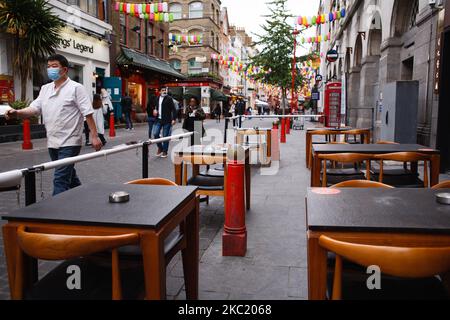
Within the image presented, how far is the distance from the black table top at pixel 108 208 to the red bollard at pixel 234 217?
1194 millimetres

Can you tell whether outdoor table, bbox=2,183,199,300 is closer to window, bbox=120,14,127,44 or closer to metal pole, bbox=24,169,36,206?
metal pole, bbox=24,169,36,206

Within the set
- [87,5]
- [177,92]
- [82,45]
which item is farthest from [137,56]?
[177,92]

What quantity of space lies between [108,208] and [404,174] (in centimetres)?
452

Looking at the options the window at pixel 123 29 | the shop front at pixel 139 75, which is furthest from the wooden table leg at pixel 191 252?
the window at pixel 123 29

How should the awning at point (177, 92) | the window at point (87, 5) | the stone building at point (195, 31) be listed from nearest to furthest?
1. the window at point (87, 5)
2. the awning at point (177, 92)
3. the stone building at point (195, 31)

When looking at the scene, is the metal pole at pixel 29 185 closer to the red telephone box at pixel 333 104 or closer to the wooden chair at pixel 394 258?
the wooden chair at pixel 394 258

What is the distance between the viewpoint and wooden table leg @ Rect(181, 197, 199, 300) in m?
2.94

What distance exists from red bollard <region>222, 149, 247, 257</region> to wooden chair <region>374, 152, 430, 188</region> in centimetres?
179

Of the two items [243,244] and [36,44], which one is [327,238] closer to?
[243,244]

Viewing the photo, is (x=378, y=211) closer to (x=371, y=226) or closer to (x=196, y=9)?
(x=371, y=226)

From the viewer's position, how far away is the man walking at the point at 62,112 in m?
4.84

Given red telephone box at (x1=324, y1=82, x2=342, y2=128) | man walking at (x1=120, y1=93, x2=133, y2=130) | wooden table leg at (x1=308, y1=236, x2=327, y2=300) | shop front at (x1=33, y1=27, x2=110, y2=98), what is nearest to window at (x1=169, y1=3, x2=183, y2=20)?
shop front at (x1=33, y1=27, x2=110, y2=98)
